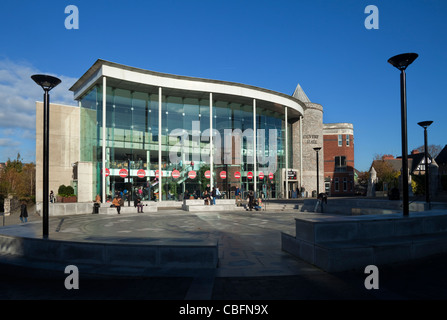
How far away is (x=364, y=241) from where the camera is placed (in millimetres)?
7281

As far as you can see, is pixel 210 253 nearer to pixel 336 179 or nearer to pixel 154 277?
pixel 154 277

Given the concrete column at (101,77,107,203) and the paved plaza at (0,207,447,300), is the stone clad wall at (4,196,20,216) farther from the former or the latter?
the paved plaza at (0,207,447,300)

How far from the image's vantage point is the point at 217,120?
42906 mm

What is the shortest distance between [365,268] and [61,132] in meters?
39.0

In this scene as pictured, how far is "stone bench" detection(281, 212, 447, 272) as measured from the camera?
6.65 m

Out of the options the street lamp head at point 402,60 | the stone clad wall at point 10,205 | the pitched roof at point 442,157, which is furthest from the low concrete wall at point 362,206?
the pitched roof at point 442,157

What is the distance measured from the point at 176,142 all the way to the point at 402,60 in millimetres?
31411

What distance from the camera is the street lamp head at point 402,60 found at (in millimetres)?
9188

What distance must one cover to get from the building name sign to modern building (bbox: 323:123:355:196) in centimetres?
672

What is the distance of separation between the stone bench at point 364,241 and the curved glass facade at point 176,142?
24912 mm

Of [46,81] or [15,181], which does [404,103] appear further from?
[15,181]

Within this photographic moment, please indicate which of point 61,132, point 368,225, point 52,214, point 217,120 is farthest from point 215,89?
point 368,225

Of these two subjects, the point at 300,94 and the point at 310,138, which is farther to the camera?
the point at 300,94

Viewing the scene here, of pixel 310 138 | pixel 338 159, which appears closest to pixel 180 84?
pixel 310 138
